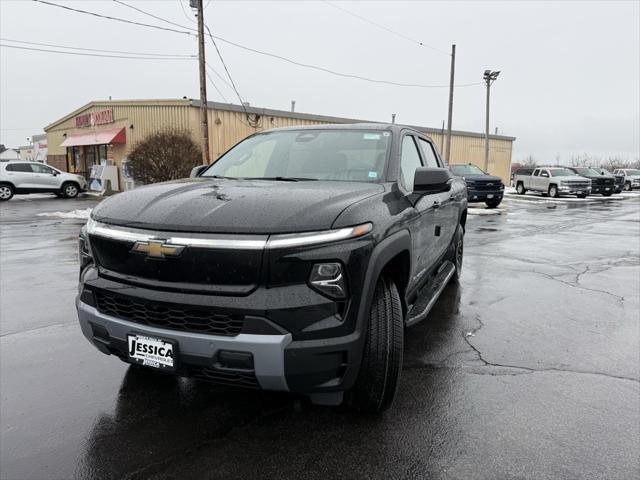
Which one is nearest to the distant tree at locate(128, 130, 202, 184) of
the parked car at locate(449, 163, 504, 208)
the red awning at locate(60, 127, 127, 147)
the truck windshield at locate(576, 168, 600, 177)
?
the red awning at locate(60, 127, 127, 147)

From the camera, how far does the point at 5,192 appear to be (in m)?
20.7

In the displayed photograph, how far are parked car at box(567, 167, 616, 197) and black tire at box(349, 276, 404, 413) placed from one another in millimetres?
31089

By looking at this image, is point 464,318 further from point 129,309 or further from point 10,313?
point 10,313

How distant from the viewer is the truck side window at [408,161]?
136 inches

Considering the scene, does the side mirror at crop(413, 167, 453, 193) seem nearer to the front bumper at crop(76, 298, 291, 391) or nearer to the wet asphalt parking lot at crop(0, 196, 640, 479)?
the wet asphalt parking lot at crop(0, 196, 640, 479)

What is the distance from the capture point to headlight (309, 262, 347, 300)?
2201 millimetres

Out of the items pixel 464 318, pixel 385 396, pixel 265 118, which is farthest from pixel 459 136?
pixel 385 396

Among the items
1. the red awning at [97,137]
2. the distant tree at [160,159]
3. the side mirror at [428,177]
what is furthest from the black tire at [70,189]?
the side mirror at [428,177]

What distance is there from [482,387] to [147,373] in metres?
2.38

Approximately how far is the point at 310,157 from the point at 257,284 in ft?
5.45

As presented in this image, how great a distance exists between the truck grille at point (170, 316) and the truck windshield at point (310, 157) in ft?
4.35

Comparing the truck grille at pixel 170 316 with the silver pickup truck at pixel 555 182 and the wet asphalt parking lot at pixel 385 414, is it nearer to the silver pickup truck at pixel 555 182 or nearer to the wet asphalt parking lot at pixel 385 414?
the wet asphalt parking lot at pixel 385 414

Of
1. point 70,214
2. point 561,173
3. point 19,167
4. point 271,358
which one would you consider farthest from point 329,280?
point 561,173

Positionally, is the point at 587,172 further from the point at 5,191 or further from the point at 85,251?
the point at 85,251
